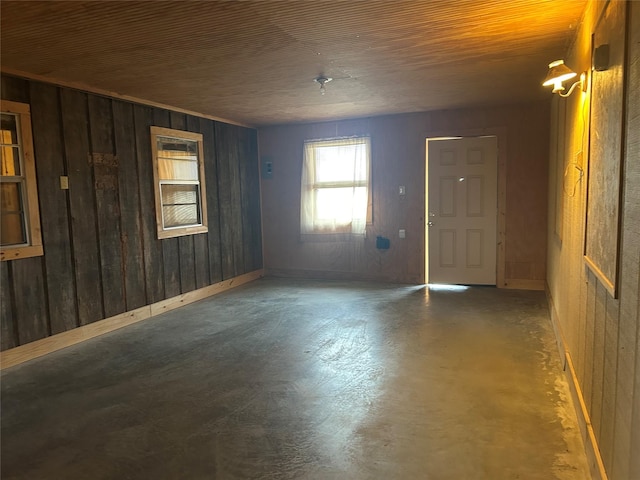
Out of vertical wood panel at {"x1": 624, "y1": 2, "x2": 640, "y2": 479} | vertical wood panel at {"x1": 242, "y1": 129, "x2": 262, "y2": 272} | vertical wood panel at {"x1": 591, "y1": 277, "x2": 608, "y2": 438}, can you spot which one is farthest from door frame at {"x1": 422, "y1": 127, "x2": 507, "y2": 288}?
vertical wood panel at {"x1": 624, "y1": 2, "x2": 640, "y2": 479}

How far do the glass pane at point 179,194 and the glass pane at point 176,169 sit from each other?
12 cm

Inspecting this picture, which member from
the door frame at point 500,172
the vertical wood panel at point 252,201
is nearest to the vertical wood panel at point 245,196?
the vertical wood panel at point 252,201

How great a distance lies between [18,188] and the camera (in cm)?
364

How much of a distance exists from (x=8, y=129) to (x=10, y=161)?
266mm

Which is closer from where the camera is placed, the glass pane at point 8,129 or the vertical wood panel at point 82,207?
the glass pane at point 8,129

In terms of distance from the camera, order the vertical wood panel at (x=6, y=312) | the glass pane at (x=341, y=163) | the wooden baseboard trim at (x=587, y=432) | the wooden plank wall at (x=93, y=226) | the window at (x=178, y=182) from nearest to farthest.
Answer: the wooden baseboard trim at (x=587, y=432)
the vertical wood panel at (x=6, y=312)
the wooden plank wall at (x=93, y=226)
the window at (x=178, y=182)
the glass pane at (x=341, y=163)

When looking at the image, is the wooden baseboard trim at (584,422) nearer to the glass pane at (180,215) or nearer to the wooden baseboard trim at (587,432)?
the wooden baseboard trim at (587,432)

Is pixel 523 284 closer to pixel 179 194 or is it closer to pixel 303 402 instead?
pixel 303 402

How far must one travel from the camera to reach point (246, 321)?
463 centimetres

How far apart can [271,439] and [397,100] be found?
13.3ft

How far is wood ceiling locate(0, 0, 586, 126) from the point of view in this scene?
253 centimetres

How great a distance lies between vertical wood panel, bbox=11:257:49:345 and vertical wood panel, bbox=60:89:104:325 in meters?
0.35

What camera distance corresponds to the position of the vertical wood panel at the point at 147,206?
4.79 metres

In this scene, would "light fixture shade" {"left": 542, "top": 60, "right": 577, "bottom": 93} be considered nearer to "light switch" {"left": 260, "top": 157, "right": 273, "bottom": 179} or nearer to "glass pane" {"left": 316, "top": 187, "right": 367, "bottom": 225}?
"glass pane" {"left": 316, "top": 187, "right": 367, "bottom": 225}
